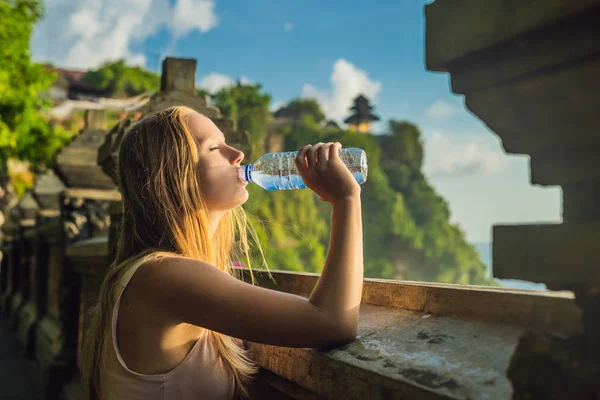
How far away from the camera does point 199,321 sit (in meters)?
1.35

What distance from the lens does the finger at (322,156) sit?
1.39 metres

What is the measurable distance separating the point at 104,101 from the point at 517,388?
52.7 metres

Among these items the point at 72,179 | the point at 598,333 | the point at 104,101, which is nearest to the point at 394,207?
the point at 104,101

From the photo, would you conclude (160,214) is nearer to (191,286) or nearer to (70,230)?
(191,286)

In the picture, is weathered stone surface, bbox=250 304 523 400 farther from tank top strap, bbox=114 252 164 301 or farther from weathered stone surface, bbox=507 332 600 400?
tank top strap, bbox=114 252 164 301

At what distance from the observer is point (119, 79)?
56.5m

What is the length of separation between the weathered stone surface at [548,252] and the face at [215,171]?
939mm

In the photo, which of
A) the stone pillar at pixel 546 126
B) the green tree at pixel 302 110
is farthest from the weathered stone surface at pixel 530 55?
the green tree at pixel 302 110

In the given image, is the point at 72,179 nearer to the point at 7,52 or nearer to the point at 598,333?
the point at 598,333

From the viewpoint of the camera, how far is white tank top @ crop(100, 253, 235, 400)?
4.74 feet

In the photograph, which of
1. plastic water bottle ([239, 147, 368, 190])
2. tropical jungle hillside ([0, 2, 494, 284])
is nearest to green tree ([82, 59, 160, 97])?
tropical jungle hillside ([0, 2, 494, 284])

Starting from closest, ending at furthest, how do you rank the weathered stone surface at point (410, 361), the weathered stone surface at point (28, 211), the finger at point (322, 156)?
the weathered stone surface at point (410, 361), the finger at point (322, 156), the weathered stone surface at point (28, 211)

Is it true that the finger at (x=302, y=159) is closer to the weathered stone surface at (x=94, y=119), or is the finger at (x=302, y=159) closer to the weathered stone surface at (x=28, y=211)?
the weathered stone surface at (x=94, y=119)

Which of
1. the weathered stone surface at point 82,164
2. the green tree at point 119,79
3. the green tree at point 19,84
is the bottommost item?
the weathered stone surface at point 82,164
